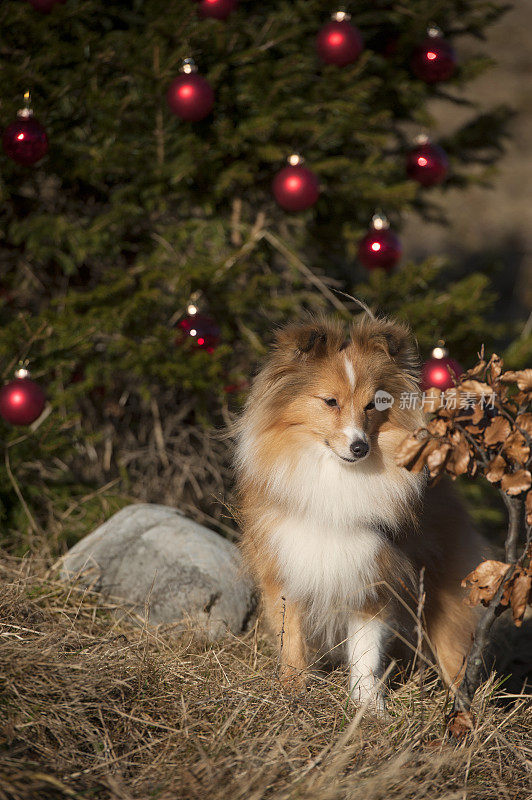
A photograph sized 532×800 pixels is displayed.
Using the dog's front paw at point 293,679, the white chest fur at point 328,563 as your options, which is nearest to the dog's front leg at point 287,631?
the dog's front paw at point 293,679

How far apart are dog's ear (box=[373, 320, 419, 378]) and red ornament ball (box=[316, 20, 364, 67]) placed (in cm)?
174

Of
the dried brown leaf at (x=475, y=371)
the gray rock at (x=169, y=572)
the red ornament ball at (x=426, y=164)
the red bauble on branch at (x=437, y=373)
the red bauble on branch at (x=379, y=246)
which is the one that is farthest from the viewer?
the red ornament ball at (x=426, y=164)

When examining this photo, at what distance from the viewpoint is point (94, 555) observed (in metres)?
3.62

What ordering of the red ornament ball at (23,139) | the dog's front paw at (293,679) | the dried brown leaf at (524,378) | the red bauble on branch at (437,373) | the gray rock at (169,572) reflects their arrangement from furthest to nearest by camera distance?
1. the red bauble on branch at (437,373)
2. the red ornament ball at (23,139)
3. the gray rock at (169,572)
4. the dog's front paw at (293,679)
5. the dried brown leaf at (524,378)

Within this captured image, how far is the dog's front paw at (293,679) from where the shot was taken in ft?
8.75

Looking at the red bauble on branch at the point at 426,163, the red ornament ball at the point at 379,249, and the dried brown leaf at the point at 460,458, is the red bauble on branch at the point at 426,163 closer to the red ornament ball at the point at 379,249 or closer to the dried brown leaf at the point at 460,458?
the red ornament ball at the point at 379,249

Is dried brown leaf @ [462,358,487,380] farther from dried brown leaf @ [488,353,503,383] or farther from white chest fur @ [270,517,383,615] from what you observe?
white chest fur @ [270,517,383,615]

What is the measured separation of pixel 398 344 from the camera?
2.94 metres

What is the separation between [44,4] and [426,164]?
2.28m

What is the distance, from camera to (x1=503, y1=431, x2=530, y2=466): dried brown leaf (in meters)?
2.16

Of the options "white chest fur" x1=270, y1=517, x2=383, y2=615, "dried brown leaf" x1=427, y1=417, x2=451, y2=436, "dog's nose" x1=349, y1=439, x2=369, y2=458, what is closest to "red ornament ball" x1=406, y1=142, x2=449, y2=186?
"dog's nose" x1=349, y1=439, x2=369, y2=458

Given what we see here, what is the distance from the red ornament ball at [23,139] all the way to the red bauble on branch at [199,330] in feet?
3.64

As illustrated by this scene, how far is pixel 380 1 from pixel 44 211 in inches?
96.6

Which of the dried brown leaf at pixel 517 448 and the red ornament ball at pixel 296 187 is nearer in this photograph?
the dried brown leaf at pixel 517 448
